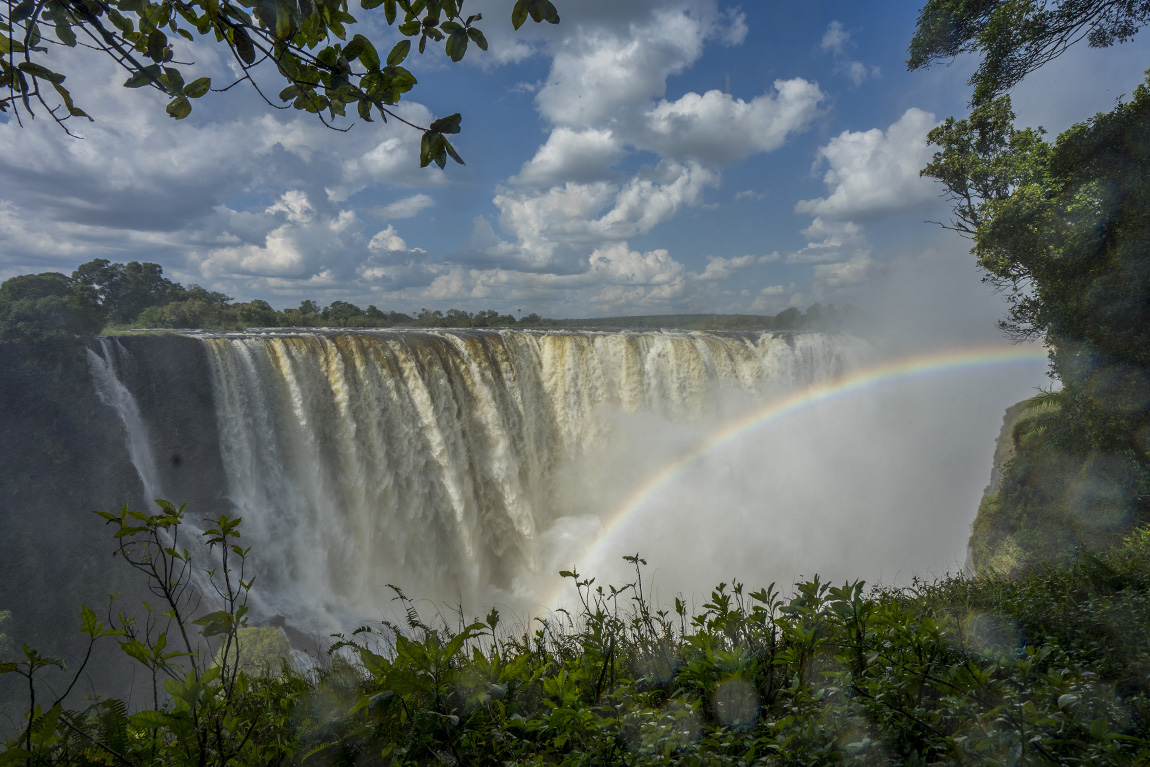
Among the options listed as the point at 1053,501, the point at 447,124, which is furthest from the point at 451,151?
the point at 1053,501

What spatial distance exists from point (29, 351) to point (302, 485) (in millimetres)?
5716

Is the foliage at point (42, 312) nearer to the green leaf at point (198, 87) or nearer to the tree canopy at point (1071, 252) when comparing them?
the green leaf at point (198, 87)

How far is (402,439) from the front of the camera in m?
13.5

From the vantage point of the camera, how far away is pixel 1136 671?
6.88ft

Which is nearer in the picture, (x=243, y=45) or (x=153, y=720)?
(x=153, y=720)

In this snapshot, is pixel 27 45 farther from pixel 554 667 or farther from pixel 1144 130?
pixel 1144 130

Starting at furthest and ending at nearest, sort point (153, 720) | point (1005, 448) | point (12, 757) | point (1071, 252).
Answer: point (1005, 448)
point (1071, 252)
point (153, 720)
point (12, 757)

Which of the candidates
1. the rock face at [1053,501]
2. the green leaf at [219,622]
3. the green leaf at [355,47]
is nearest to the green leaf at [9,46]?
the green leaf at [355,47]

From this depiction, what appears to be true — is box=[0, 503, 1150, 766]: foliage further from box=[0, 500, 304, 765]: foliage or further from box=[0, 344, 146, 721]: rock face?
box=[0, 344, 146, 721]: rock face

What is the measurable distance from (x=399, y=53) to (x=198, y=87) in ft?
2.36

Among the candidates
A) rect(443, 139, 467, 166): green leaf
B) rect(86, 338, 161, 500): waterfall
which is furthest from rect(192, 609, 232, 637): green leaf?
rect(86, 338, 161, 500): waterfall

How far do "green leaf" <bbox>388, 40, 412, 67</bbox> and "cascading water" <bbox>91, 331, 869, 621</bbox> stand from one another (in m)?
11.7

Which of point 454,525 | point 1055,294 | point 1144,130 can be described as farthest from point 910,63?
point 454,525

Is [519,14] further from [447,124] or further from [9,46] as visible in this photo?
[9,46]
